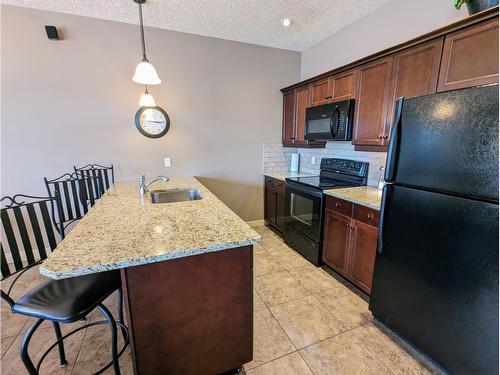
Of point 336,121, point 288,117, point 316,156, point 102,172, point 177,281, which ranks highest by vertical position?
point 288,117

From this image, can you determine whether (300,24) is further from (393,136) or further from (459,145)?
(459,145)

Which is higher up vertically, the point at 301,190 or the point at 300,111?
the point at 300,111

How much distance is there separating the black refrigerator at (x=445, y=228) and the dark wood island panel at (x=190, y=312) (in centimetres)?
104

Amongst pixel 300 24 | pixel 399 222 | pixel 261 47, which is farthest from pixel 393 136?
pixel 261 47

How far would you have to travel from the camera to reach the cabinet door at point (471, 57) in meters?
1.38

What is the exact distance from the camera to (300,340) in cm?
168

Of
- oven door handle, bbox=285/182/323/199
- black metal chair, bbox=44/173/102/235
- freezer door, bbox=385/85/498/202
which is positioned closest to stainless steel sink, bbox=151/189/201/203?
black metal chair, bbox=44/173/102/235

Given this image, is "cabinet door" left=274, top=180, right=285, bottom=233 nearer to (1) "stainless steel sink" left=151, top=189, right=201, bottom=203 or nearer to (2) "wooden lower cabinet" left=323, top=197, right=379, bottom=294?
(2) "wooden lower cabinet" left=323, top=197, right=379, bottom=294

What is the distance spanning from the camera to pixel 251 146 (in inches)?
138

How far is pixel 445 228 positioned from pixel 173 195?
7.09 feet

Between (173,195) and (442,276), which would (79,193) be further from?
(442,276)

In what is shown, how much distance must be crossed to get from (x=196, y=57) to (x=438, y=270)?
325 cm

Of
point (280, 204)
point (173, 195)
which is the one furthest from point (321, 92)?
point (173, 195)

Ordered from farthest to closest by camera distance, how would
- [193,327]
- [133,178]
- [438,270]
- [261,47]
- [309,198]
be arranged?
[261,47] < [133,178] < [309,198] < [438,270] < [193,327]
